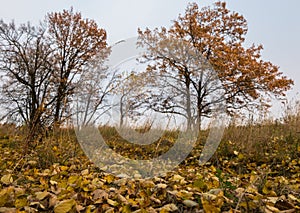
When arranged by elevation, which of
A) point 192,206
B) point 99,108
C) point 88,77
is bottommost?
point 192,206

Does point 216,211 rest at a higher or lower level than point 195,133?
lower

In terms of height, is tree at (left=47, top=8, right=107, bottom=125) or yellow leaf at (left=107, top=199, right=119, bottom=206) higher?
tree at (left=47, top=8, right=107, bottom=125)

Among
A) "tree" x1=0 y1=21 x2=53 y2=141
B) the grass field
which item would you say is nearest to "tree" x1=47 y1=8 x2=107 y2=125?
"tree" x1=0 y1=21 x2=53 y2=141

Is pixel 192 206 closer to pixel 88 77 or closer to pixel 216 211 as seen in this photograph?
pixel 216 211

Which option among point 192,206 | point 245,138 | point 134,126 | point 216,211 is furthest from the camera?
point 134,126

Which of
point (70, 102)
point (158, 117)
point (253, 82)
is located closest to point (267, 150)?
point (158, 117)

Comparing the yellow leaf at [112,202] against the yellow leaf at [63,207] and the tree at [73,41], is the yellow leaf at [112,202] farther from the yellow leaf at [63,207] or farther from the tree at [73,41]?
the tree at [73,41]

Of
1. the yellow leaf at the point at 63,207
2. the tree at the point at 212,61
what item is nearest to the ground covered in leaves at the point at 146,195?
the yellow leaf at the point at 63,207

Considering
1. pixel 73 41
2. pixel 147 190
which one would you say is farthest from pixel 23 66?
pixel 147 190

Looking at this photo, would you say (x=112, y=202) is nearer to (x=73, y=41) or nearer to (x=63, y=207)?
(x=63, y=207)

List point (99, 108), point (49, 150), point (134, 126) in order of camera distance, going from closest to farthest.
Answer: point (49, 150) → point (99, 108) → point (134, 126)

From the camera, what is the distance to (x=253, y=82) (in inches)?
512

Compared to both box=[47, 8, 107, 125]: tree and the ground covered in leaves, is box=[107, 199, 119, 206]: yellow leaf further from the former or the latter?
box=[47, 8, 107, 125]: tree

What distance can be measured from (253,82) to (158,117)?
8810mm
